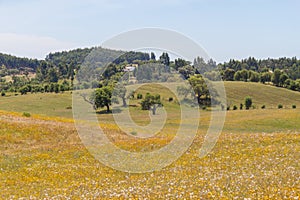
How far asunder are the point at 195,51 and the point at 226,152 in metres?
8.25

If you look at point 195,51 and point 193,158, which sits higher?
point 195,51

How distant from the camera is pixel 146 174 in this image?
21.8m

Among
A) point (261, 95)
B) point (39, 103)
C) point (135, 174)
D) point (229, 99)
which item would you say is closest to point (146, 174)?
point (135, 174)

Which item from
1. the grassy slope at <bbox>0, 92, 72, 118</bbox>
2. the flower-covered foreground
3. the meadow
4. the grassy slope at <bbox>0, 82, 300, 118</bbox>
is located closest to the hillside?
the grassy slope at <bbox>0, 82, 300, 118</bbox>

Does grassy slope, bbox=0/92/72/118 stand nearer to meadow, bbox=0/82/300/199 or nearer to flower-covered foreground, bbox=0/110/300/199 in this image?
meadow, bbox=0/82/300/199

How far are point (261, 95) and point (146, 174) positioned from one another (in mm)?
156282

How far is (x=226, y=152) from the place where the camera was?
26562 mm

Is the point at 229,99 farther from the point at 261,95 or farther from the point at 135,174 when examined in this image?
the point at 135,174

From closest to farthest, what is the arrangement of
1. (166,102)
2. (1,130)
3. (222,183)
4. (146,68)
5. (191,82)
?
(222,183), (1,130), (146,68), (191,82), (166,102)

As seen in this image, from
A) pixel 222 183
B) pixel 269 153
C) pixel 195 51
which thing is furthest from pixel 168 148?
pixel 222 183

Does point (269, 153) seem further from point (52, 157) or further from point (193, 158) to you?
point (52, 157)

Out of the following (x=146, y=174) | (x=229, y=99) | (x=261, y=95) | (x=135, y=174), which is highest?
(x=261, y=95)

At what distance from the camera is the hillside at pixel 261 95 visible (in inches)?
6324

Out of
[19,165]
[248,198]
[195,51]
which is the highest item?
[195,51]
